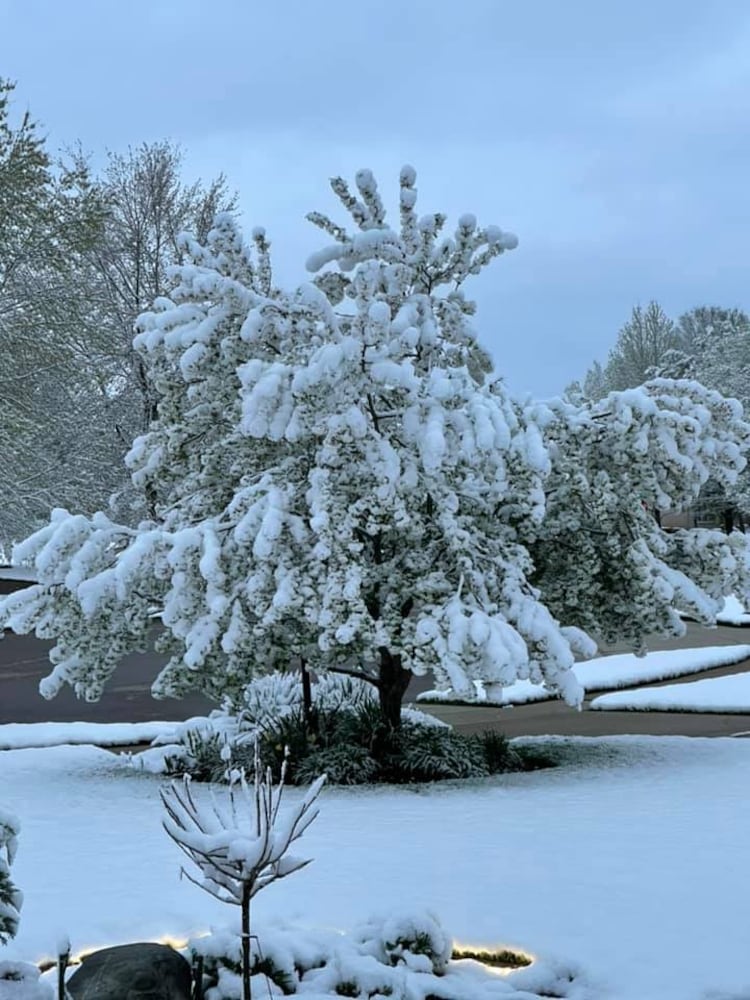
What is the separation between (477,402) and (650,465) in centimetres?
174

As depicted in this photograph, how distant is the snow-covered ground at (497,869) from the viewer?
5.18 metres

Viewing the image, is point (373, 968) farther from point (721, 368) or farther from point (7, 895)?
point (721, 368)

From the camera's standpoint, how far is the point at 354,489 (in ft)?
28.9

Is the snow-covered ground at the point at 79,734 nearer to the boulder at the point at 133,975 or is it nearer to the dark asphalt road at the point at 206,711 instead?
the dark asphalt road at the point at 206,711

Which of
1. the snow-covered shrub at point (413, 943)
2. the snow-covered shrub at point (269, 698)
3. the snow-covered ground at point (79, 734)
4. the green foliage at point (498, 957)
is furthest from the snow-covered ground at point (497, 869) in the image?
the snow-covered ground at point (79, 734)

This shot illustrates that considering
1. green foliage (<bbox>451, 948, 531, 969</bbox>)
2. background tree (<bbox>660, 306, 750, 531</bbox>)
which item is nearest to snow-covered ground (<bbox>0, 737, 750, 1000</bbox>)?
green foliage (<bbox>451, 948, 531, 969</bbox>)

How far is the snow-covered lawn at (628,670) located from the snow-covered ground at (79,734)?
3972 mm

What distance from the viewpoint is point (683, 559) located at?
32.9 feet

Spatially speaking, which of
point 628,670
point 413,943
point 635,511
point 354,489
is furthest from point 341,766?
point 628,670

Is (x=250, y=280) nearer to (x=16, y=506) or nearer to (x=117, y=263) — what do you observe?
(x=16, y=506)

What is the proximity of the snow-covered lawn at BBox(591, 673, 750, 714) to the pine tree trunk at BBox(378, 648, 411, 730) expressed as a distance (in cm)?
467

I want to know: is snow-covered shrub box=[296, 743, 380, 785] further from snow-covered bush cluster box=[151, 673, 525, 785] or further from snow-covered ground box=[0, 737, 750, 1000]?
snow-covered ground box=[0, 737, 750, 1000]

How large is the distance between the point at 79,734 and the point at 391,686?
4.32 metres

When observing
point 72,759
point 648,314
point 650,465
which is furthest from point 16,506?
point 648,314
